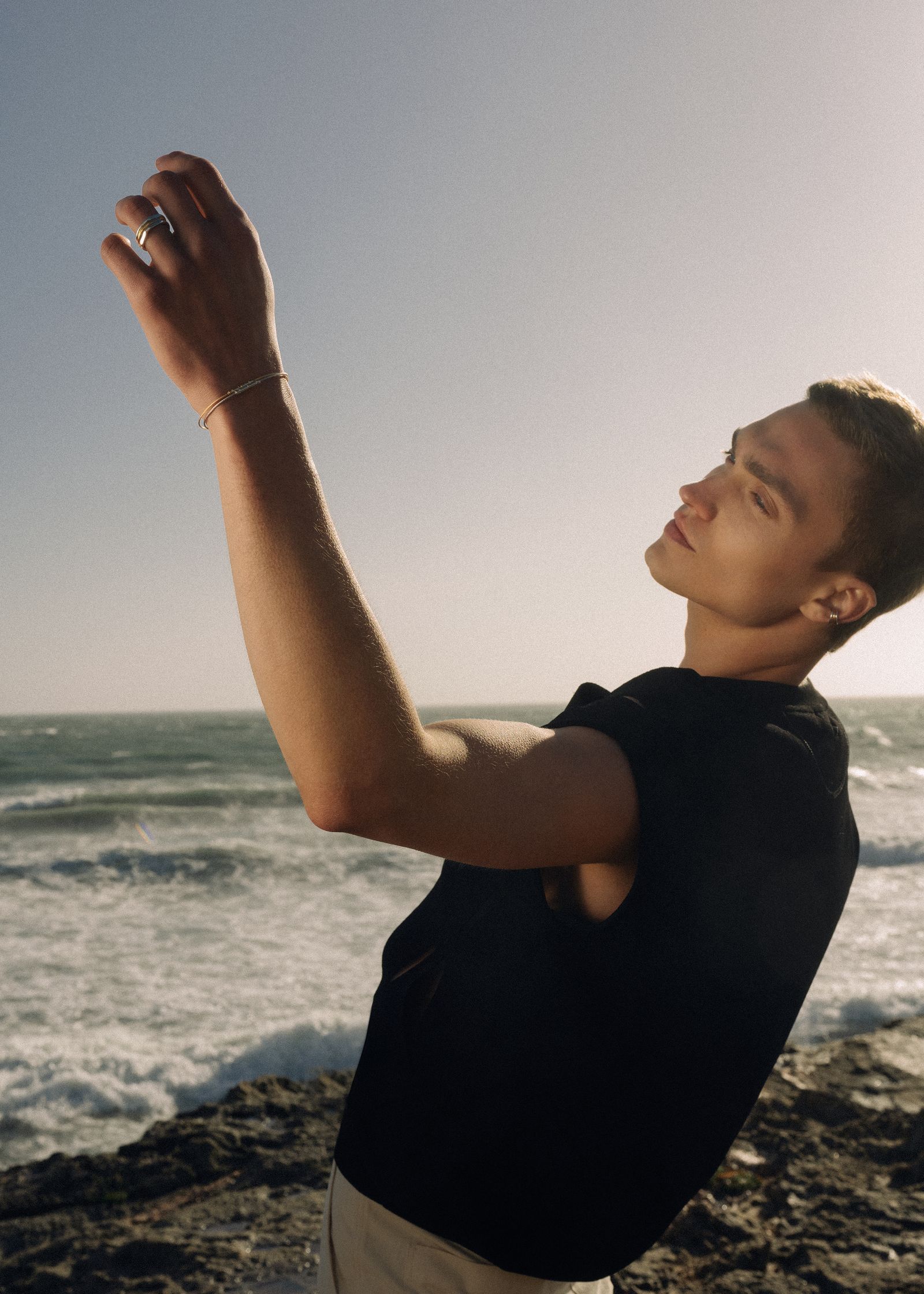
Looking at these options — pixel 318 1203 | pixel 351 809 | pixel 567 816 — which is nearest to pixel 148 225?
pixel 351 809

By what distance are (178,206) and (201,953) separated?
883cm

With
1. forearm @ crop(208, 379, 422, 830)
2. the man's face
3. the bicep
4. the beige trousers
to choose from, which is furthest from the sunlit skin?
the beige trousers

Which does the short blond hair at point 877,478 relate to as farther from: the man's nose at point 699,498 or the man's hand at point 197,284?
the man's hand at point 197,284

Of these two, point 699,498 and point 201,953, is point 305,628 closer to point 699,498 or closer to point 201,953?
point 699,498

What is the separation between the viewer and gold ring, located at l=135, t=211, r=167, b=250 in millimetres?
856

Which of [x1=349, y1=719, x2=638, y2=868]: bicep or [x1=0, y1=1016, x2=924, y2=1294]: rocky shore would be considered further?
[x1=0, y1=1016, x2=924, y2=1294]: rocky shore

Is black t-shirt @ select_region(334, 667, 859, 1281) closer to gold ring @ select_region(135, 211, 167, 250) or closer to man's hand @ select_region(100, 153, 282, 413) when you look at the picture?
man's hand @ select_region(100, 153, 282, 413)

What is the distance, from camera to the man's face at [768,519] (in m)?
1.18

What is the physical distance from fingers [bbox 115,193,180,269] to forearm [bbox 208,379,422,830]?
153 mm

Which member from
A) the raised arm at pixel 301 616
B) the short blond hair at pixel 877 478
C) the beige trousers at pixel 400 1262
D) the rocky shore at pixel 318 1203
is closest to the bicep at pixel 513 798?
the raised arm at pixel 301 616

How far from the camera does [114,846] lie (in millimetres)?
15930

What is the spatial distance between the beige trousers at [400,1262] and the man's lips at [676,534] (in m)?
1.01

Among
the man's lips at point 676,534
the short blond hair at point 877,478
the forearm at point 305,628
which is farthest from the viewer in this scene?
the man's lips at point 676,534

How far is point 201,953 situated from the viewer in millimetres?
8672
